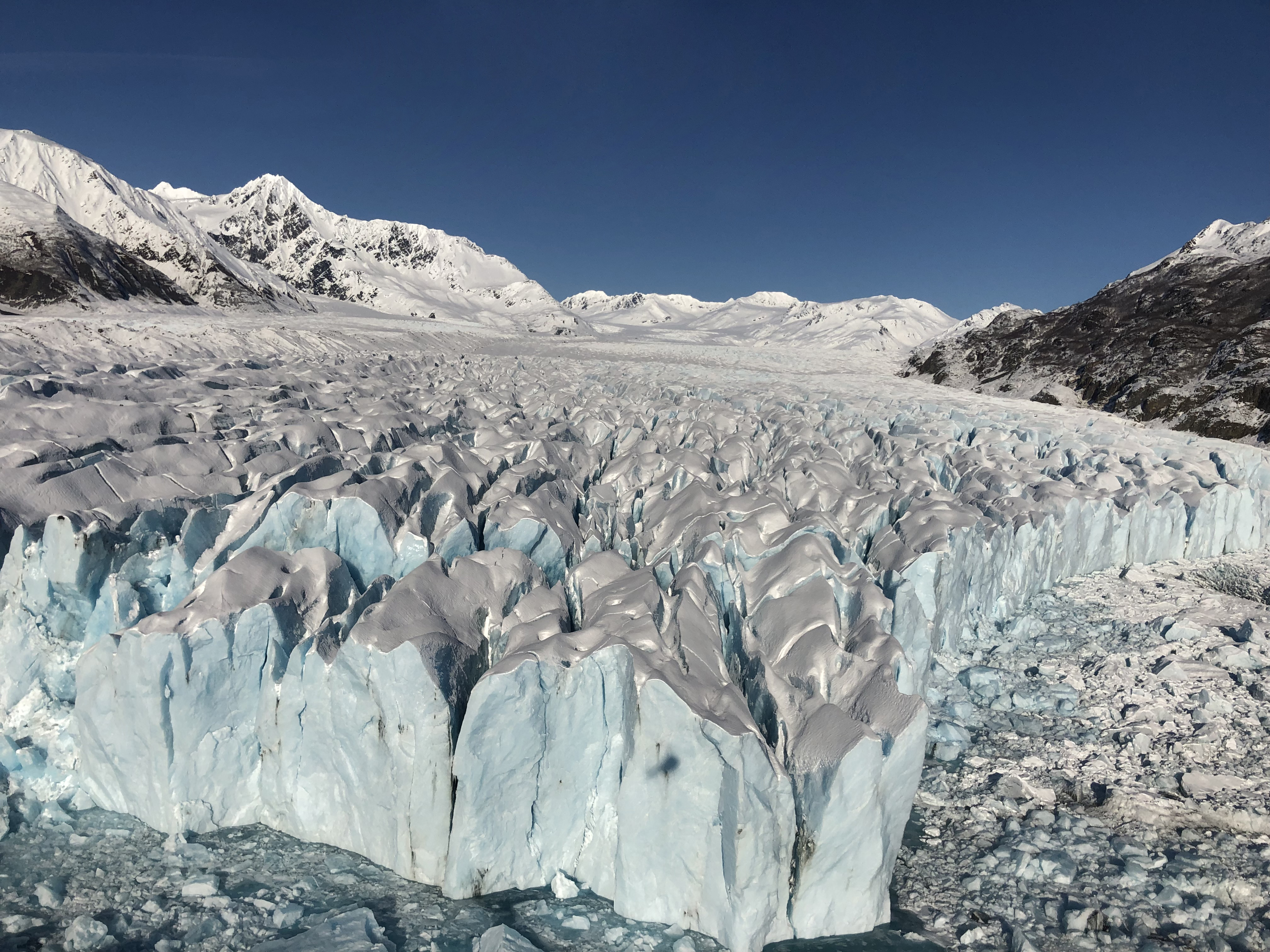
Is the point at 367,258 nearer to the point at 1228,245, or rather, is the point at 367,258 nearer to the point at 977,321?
the point at 977,321

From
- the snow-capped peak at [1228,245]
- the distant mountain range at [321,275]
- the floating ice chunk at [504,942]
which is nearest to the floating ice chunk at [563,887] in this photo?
the floating ice chunk at [504,942]

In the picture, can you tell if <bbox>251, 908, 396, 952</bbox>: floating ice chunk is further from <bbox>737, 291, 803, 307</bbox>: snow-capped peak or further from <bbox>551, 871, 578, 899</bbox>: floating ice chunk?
<bbox>737, 291, 803, 307</bbox>: snow-capped peak

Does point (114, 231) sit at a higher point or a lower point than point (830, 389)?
higher

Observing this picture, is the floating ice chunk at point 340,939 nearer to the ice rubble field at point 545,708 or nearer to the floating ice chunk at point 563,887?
the ice rubble field at point 545,708

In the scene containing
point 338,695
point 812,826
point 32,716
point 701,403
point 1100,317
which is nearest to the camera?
point 812,826

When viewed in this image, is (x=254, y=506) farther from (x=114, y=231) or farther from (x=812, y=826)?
(x=114, y=231)

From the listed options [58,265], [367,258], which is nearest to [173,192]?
[367,258]

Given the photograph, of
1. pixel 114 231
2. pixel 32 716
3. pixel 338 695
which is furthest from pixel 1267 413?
pixel 114 231
